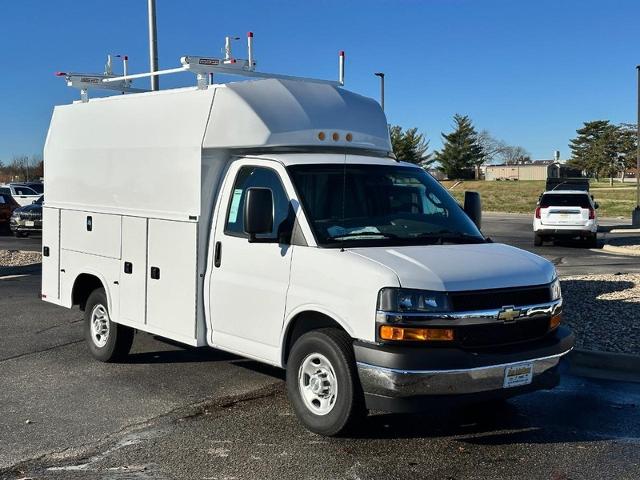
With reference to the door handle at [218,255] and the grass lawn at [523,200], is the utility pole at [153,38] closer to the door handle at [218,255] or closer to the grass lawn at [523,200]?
the door handle at [218,255]

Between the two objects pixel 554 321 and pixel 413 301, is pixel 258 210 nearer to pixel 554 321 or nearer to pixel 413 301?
pixel 413 301

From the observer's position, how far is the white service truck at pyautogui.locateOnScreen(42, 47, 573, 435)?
4.71 m

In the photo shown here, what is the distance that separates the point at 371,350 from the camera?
471 centimetres

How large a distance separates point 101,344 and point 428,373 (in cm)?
422

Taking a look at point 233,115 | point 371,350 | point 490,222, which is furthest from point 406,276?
point 490,222

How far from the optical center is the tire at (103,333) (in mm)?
7398

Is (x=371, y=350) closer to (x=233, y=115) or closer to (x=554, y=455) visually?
(x=554, y=455)

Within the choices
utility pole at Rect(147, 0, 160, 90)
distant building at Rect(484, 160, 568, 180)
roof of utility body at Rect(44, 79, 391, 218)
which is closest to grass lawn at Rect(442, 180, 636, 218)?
utility pole at Rect(147, 0, 160, 90)

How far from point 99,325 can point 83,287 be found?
555 millimetres

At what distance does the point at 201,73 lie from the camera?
6488 mm

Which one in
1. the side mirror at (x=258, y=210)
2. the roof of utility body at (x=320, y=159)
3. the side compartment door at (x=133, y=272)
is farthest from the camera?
the side compartment door at (x=133, y=272)

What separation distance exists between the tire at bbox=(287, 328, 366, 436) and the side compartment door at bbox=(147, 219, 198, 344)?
1.32 m

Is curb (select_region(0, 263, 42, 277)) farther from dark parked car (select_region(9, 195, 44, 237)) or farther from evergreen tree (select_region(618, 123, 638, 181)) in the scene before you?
evergreen tree (select_region(618, 123, 638, 181))

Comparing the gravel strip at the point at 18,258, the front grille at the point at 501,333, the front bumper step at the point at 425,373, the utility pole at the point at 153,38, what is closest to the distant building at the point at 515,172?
the gravel strip at the point at 18,258
